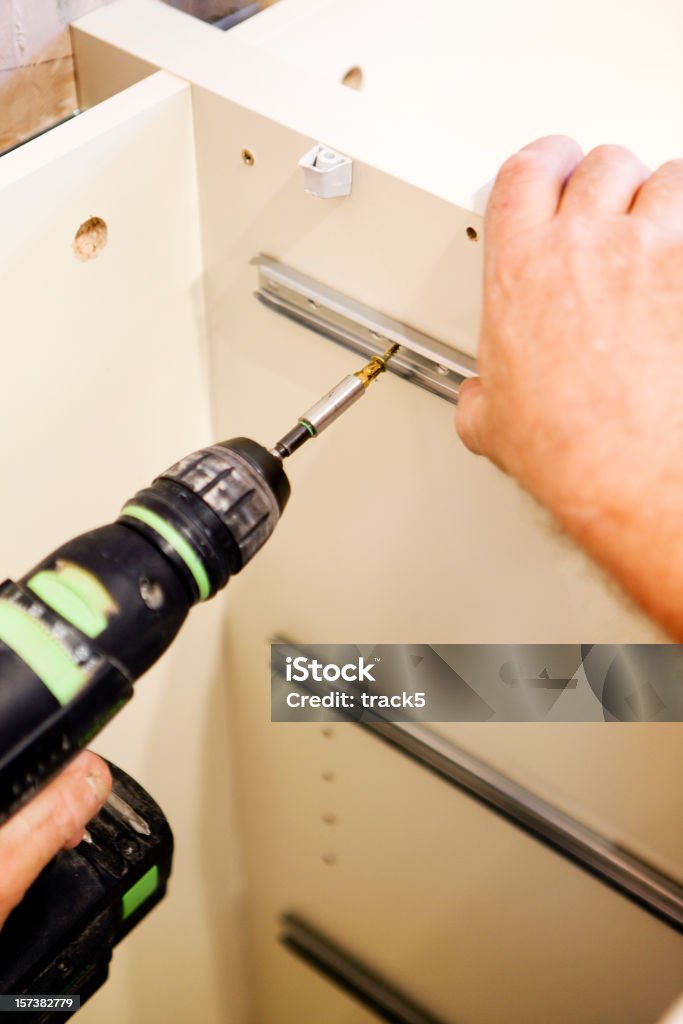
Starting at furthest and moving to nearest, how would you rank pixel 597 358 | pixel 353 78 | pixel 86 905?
1. pixel 353 78
2. pixel 86 905
3. pixel 597 358

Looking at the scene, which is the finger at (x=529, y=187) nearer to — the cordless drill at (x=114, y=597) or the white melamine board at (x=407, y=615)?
the white melamine board at (x=407, y=615)

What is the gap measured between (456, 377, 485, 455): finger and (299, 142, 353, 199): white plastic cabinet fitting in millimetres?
128

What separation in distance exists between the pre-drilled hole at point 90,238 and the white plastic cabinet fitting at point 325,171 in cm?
12

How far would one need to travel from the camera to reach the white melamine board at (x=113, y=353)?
0.52m

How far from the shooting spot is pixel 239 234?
0.59m

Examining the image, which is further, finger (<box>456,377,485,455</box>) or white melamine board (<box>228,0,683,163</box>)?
white melamine board (<box>228,0,683,163</box>)

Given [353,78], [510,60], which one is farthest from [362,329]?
[510,60]

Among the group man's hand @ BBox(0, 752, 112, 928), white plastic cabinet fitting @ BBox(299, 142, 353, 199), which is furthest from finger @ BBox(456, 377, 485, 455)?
man's hand @ BBox(0, 752, 112, 928)

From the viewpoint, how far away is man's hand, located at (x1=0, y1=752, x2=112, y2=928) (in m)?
0.43

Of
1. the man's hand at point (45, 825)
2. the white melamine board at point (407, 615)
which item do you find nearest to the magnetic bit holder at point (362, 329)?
the white melamine board at point (407, 615)

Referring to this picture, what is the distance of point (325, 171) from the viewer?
0.49m

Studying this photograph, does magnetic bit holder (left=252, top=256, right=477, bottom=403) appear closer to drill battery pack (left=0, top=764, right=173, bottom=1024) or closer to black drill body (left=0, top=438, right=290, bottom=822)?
black drill body (left=0, top=438, right=290, bottom=822)

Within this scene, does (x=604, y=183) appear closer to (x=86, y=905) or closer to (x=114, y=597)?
(x=114, y=597)

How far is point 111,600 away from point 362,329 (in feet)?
0.75
